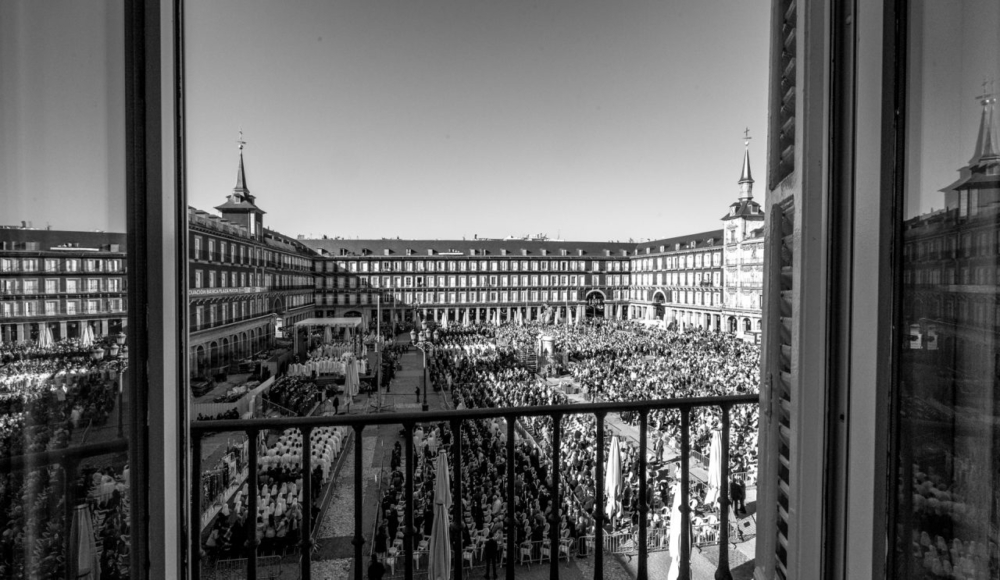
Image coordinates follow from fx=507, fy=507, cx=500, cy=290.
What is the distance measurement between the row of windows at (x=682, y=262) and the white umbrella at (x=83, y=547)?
4678 centimetres

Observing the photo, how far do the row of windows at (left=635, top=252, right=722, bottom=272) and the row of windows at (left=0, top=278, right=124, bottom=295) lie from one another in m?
46.7

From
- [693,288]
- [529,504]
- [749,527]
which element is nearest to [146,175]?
[529,504]

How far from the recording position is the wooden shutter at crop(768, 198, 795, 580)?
4.49 ft

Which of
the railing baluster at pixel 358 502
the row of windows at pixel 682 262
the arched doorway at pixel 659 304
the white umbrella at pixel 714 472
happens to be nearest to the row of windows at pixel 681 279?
the row of windows at pixel 682 262

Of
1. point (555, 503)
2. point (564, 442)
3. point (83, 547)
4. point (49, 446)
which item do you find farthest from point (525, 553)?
point (49, 446)

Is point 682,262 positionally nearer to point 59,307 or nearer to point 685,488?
point 685,488

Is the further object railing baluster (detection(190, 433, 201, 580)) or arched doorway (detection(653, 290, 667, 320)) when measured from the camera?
arched doorway (detection(653, 290, 667, 320))

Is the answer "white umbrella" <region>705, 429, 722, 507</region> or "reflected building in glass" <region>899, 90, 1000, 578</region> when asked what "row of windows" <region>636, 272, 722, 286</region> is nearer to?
"white umbrella" <region>705, 429, 722, 507</region>

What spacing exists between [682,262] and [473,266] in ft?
70.6

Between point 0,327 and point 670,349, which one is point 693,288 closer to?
point 670,349

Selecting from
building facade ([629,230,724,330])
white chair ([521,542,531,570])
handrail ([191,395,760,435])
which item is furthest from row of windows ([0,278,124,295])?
building facade ([629,230,724,330])

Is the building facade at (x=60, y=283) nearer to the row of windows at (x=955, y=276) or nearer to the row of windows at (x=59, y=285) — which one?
the row of windows at (x=59, y=285)

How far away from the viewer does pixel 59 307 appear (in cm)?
98

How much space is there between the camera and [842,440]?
1.15 metres
